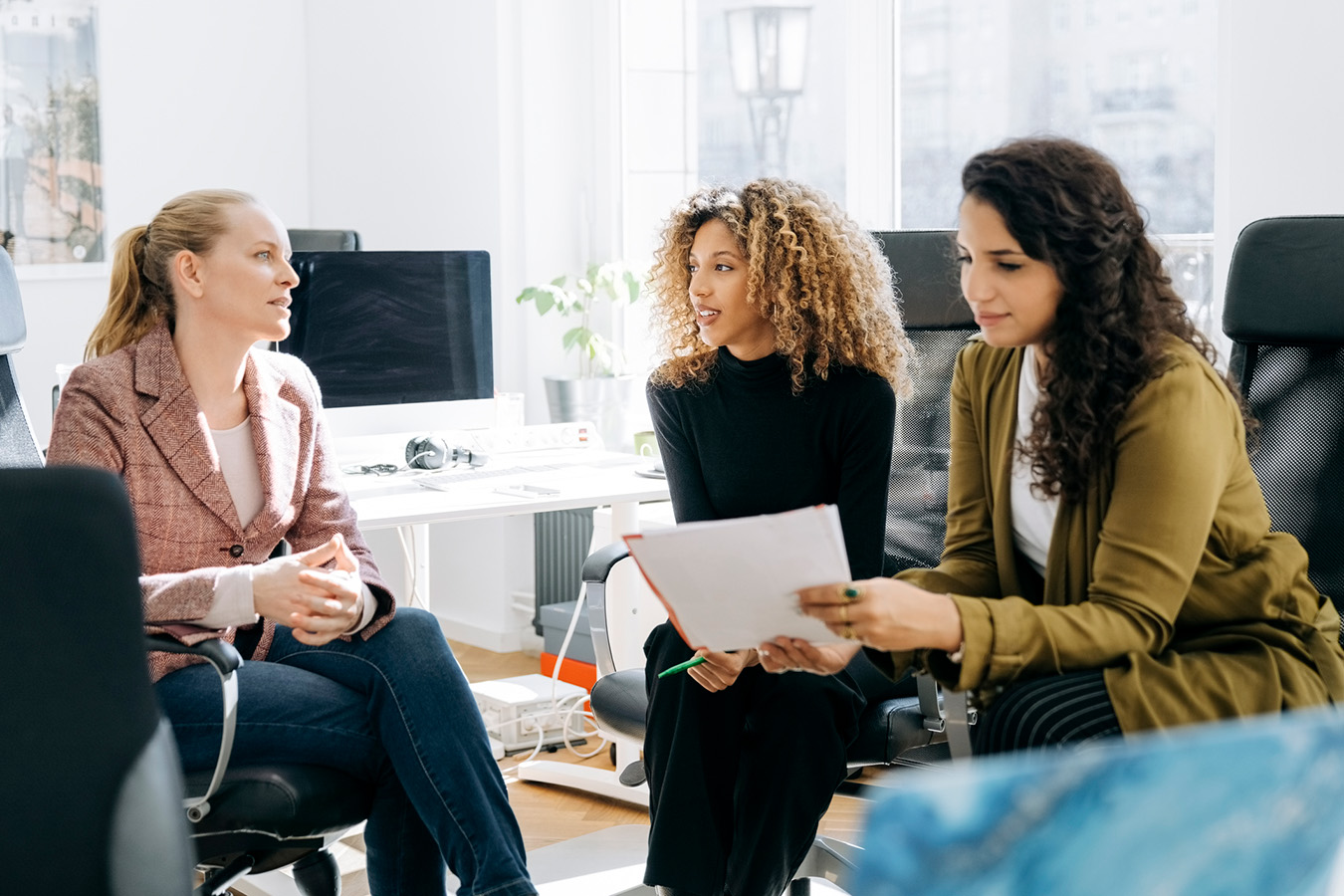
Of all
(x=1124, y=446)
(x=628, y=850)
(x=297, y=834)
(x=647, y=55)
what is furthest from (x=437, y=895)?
(x=647, y=55)

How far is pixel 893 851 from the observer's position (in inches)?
19.4

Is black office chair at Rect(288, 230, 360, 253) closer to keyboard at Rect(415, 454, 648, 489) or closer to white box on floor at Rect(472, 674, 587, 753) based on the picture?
keyboard at Rect(415, 454, 648, 489)

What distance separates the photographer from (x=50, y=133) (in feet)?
13.4

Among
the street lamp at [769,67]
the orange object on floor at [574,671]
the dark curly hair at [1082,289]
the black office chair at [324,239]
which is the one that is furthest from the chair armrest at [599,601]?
the street lamp at [769,67]

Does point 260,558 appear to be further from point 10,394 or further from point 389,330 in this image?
point 389,330

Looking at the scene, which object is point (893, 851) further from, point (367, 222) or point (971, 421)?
point (367, 222)

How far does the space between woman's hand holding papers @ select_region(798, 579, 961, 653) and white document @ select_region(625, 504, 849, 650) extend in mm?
15

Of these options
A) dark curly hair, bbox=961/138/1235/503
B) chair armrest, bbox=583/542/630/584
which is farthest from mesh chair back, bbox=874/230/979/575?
dark curly hair, bbox=961/138/1235/503

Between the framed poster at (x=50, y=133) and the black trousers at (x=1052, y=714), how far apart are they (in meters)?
3.51

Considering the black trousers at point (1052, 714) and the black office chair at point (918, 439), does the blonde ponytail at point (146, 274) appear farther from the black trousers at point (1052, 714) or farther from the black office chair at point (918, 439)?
the black trousers at point (1052, 714)

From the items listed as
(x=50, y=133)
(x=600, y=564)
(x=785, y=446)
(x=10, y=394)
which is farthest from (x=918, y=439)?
(x=50, y=133)

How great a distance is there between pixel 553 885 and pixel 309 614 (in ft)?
2.95

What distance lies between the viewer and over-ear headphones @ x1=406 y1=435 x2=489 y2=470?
9.78ft

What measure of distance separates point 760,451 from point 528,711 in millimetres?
1430
